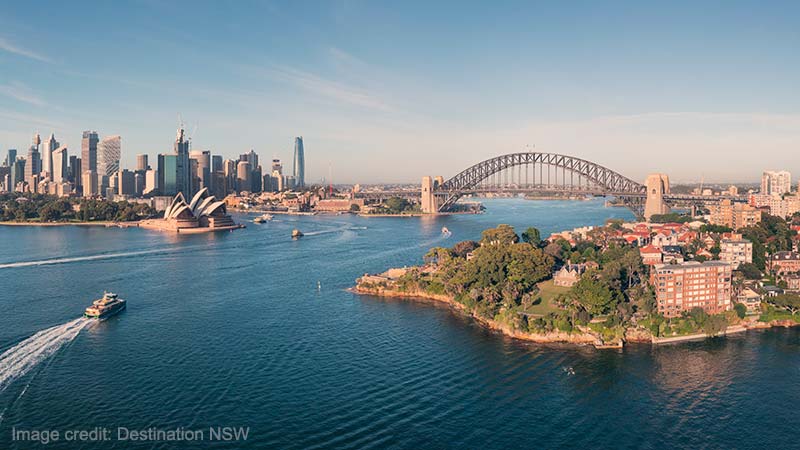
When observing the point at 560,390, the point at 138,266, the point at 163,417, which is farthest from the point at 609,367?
the point at 138,266

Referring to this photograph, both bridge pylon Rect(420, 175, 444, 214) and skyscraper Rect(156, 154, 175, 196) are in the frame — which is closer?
bridge pylon Rect(420, 175, 444, 214)

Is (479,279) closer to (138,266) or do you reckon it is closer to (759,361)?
(759,361)

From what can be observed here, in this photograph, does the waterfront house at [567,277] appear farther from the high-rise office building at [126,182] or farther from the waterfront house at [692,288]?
the high-rise office building at [126,182]

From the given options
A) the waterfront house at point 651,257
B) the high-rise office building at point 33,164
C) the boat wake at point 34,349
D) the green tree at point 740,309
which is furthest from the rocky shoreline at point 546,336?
the high-rise office building at point 33,164

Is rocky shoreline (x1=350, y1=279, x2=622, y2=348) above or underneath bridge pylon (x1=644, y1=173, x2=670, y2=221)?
underneath

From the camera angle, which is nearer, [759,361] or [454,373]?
[454,373]

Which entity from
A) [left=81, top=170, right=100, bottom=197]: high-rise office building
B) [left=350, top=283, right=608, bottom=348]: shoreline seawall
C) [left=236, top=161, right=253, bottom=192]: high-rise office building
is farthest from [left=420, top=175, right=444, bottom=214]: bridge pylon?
[left=350, top=283, right=608, bottom=348]: shoreline seawall

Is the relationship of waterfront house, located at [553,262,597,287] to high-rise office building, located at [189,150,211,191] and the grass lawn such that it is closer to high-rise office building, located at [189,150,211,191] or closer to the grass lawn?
the grass lawn
